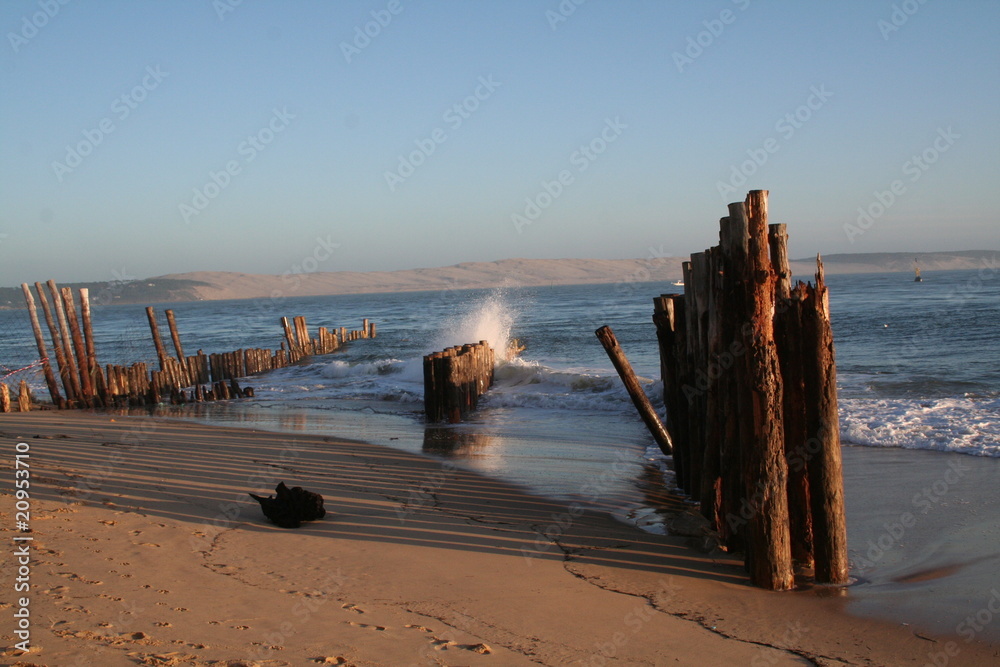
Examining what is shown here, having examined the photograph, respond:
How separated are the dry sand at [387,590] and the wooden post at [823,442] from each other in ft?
1.11

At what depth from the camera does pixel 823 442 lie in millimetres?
5836

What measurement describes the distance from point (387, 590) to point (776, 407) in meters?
3.18

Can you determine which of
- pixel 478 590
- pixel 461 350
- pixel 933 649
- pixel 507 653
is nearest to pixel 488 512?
pixel 478 590

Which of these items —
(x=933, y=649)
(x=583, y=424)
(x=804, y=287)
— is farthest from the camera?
(x=583, y=424)

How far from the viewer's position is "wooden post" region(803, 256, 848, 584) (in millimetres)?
5828

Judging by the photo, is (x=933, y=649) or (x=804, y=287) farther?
(x=804, y=287)

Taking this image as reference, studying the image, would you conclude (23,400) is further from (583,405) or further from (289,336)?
(289,336)

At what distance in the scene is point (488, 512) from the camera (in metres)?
8.07

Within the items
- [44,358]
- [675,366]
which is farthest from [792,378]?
[44,358]

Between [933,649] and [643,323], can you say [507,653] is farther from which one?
[643,323]

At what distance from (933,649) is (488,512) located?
14.1 ft

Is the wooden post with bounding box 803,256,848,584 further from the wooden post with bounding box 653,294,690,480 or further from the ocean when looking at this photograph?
the wooden post with bounding box 653,294,690,480

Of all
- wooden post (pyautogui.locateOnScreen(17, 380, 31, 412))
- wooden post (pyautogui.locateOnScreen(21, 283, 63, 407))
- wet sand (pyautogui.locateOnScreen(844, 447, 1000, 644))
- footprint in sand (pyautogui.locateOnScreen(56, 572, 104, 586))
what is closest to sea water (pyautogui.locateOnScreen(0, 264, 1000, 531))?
wet sand (pyautogui.locateOnScreen(844, 447, 1000, 644))

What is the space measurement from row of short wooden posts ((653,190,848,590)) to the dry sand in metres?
0.39
